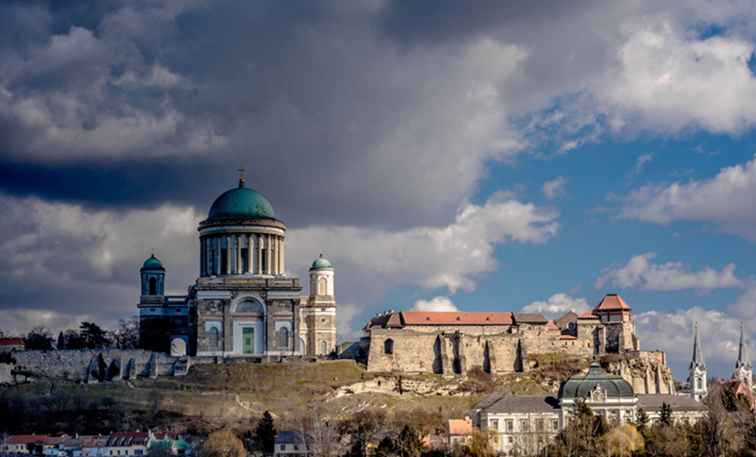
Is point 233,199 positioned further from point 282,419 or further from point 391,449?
point 391,449

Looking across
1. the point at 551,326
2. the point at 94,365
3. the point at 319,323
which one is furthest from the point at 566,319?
the point at 94,365

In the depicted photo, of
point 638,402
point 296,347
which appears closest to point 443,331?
point 296,347

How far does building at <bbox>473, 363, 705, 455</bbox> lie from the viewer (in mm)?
88312

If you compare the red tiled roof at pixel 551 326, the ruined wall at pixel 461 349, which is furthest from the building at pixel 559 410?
the red tiled roof at pixel 551 326

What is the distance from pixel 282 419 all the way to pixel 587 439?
21.6 metres

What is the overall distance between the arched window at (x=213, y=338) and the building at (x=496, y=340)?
1170 centimetres

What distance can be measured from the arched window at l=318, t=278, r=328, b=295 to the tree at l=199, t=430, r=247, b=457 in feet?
84.5

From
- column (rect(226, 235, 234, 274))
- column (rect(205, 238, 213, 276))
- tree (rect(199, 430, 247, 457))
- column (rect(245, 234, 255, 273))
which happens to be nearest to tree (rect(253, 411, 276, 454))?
tree (rect(199, 430, 247, 457))

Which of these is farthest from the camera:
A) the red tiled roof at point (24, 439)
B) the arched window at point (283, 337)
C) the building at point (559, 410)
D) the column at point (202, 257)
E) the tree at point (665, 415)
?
the column at point (202, 257)

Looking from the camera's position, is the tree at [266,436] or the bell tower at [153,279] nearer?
the tree at [266,436]

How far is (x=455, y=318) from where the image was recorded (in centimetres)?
11119

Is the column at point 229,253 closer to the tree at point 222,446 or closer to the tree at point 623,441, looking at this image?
the tree at point 222,446

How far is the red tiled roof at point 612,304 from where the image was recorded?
112 meters

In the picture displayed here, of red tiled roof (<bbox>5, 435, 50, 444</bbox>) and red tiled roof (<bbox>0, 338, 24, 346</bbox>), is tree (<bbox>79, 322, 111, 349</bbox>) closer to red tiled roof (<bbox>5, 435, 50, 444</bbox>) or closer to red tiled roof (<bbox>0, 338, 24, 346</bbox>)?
red tiled roof (<bbox>0, 338, 24, 346</bbox>)
